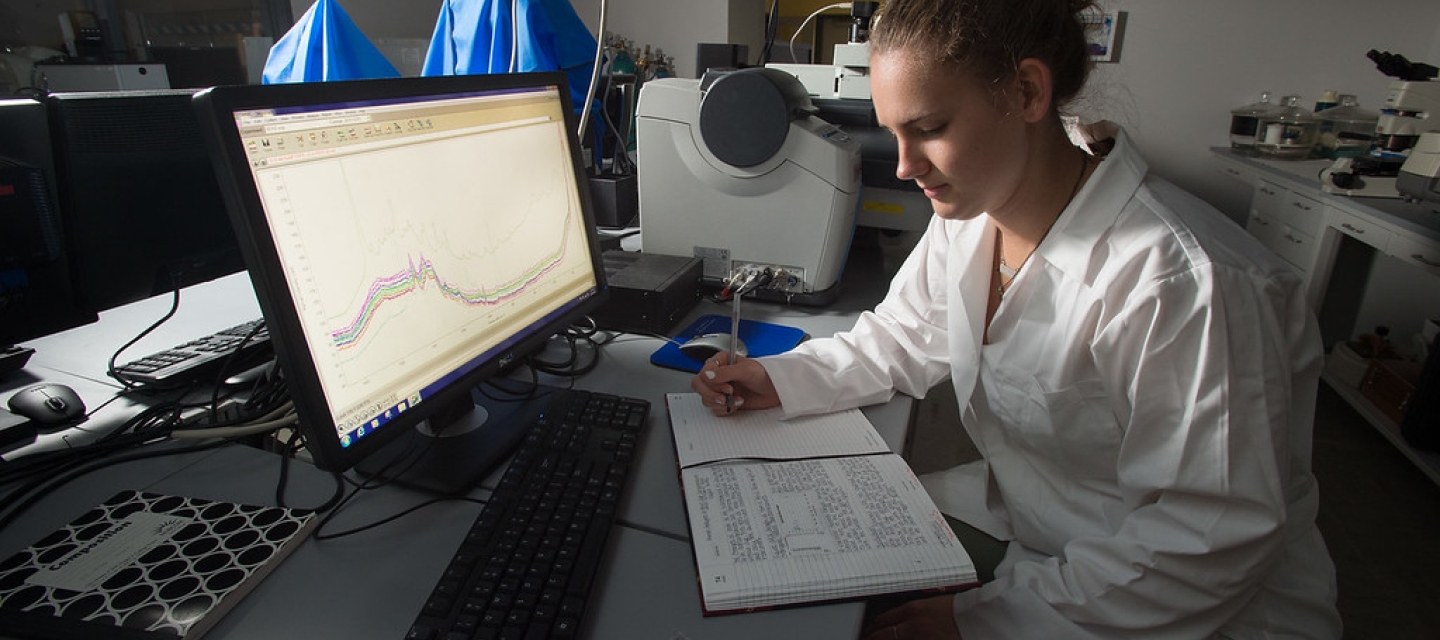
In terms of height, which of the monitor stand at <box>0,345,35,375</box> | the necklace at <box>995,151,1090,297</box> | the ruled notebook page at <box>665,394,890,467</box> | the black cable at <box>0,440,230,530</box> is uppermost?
the necklace at <box>995,151,1090,297</box>

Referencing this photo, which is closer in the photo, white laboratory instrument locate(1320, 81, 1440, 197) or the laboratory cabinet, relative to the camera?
white laboratory instrument locate(1320, 81, 1440, 197)

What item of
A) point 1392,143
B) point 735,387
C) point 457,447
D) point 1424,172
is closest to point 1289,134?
point 1392,143

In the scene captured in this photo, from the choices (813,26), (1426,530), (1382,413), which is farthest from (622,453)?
(813,26)

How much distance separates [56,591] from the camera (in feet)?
1.86

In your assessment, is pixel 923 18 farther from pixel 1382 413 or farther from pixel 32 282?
pixel 1382 413

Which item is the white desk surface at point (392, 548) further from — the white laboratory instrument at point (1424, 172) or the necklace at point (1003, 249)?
the white laboratory instrument at point (1424, 172)

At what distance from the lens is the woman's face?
0.74 m

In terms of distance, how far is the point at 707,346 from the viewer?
Answer: 1.05 m

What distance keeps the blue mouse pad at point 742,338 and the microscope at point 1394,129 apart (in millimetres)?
2109

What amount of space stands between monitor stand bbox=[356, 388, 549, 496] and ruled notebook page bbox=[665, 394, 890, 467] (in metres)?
0.19

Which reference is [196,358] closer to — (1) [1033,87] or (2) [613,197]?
(2) [613,197]

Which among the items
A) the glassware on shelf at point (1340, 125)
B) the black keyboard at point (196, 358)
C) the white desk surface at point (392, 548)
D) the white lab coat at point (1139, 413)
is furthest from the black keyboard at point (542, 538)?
the glassware on shelf at point (1340, 125)

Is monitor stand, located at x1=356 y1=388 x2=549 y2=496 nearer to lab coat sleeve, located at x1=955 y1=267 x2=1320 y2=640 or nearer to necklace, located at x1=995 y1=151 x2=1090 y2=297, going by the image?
lab coat sleeve, located at x1=955 y1=267 x2=1320 y2=640

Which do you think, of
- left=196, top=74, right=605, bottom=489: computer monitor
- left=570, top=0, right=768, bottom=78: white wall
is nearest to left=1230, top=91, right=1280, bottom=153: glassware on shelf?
left=570, top=0, right=768, bottom=78: white wall
